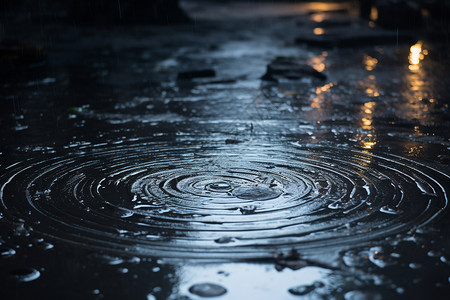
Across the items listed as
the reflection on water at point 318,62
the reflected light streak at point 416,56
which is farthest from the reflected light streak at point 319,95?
the reflected light streak at point 416,56

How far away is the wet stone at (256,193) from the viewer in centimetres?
352

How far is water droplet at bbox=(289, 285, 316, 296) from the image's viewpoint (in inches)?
97.3

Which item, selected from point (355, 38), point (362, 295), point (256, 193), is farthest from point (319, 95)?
point (355, 38)

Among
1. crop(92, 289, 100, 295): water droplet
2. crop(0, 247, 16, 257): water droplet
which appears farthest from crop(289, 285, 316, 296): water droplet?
crop(0, 247, 16, 257): water droplet

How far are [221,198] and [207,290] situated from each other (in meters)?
1.05

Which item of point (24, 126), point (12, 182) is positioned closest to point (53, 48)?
point (24, 126)

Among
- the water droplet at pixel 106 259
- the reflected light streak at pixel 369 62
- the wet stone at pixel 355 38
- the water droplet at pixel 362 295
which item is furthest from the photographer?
the wet stone at pixel 355 38

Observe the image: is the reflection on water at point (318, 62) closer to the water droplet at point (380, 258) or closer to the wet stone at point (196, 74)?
the wet stone at point (196, 74)

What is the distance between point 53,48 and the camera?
12383 mm

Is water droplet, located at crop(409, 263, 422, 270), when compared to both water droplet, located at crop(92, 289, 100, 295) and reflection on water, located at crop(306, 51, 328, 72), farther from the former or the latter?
reflection on water, located at crop(306, 51, 328, 72)

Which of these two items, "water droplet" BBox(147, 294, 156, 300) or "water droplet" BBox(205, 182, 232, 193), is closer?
"water droplet" BBox(147, 294, 156, 300)

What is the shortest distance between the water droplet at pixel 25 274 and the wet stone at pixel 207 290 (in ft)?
2.25

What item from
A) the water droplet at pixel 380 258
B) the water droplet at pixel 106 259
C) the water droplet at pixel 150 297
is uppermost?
the water droplet at pixel 106 259

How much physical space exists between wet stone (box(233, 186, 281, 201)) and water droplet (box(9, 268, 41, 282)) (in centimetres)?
127
